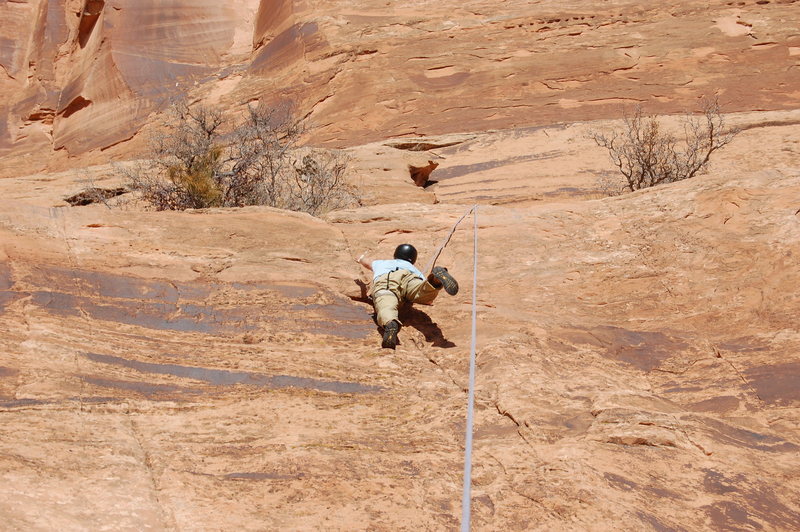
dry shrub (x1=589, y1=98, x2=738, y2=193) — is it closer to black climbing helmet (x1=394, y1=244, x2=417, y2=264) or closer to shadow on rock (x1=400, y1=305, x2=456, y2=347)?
black climbing helmet (x1=394, y1=244, x2=417, y2=264)

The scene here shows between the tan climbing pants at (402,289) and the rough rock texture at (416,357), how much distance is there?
233 millimetres

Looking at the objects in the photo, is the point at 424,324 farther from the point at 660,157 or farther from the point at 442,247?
the point at 660,157

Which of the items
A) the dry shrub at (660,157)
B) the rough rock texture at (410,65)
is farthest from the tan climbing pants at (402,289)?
the rough rock texture at (410,65)

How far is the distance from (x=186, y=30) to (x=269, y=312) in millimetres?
17948

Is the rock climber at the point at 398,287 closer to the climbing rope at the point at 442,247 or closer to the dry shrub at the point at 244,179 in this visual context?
the climbing rope at the point at 442,247

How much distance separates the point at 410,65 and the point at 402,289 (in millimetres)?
11941

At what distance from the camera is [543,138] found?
13.7 m

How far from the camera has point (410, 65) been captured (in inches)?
677

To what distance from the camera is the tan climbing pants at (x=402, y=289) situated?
19.6 ft

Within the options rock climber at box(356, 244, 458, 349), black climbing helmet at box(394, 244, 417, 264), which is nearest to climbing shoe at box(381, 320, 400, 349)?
rock climber at box(356, 244, 458, 349)

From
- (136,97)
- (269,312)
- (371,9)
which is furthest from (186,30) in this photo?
(269,312)

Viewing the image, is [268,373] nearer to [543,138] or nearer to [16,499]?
[16,499]

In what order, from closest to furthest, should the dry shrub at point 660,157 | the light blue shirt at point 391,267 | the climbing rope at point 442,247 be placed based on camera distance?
the light blue shirt at point 391,267 → the climbing rope at point 442,247 → the dry shrub at point 660,157

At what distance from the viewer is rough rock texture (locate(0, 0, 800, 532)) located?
11.8 ft
